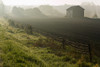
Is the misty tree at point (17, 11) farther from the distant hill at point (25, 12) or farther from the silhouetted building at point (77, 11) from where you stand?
the silhouetted building at point (77, 11)

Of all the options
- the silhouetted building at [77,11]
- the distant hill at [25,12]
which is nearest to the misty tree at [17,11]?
the distant hill at [25,12]

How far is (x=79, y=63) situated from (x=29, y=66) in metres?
3.93

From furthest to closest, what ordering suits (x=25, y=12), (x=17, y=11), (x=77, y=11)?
1. (x=25, y=12)
2. (x=17, y=11)
3. (x=77, y=11)

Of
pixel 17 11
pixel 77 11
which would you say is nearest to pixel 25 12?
pixel 17 11

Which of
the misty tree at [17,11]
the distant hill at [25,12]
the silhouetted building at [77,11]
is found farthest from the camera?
the distant hill at [25,12]

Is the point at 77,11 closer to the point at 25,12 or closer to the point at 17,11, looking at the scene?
the point at 17,11

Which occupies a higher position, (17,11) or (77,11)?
(17,11)

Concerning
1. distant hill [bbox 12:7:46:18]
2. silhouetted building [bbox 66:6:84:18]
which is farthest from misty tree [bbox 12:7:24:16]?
silhouetted building [bbox 66:6:84:18]

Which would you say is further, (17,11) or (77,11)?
(17,11)

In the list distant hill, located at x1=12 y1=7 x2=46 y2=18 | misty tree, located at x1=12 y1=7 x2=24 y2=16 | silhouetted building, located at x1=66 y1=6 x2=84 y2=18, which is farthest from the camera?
distant hill, located at x1=12 y1=7 x2=46 y2=18

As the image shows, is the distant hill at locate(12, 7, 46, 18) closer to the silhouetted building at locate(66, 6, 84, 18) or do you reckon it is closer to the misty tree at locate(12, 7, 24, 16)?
the misty tree at locate(12, 7, 24, 16)

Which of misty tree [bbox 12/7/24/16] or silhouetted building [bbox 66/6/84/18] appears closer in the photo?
silhouetted building [bbox 66/6/84/18]

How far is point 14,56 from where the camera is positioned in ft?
30.7

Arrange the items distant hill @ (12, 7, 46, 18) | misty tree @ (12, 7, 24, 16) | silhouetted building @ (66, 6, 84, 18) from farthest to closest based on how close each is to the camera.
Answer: distant hill @ (12, 7, 46, 18) < misty tree @ (12, 7, 24, 16) < silhouetted building @ (66, 6, 84, 18)
